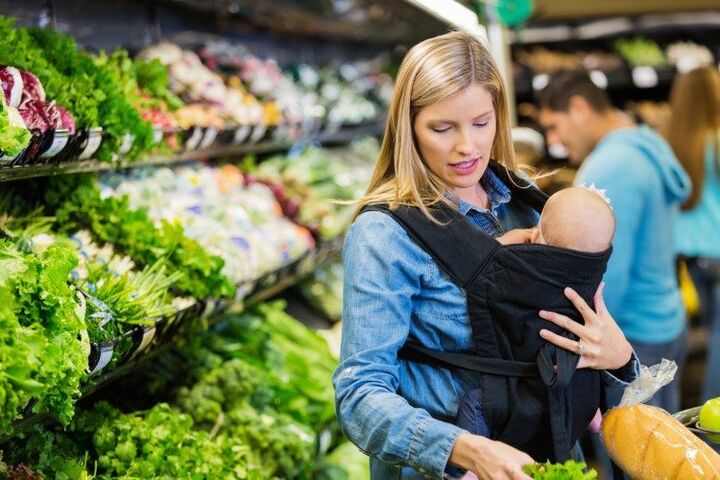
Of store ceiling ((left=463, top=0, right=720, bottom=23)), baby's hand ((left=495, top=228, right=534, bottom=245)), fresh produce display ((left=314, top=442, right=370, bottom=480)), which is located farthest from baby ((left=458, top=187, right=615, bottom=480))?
store ceiling ((left=463, top=0, right=720, bottom=23))

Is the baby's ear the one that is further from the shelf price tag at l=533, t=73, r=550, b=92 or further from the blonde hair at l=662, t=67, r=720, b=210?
the shelf price tag at l=533, t=73, r=550, b=92

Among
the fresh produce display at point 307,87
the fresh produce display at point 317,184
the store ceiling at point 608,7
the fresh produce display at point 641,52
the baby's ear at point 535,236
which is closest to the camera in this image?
the baby's ear at point 535,236

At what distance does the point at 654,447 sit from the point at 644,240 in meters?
A: 2.30

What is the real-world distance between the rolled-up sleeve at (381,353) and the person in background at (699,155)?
12.2 feet

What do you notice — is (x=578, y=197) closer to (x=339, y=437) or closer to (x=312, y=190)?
(x=339, y=437)

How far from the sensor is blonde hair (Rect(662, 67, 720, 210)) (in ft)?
17.8

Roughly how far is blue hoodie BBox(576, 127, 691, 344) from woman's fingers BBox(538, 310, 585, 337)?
209 centimetres

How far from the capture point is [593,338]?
86.0 inches

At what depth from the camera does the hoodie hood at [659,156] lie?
4348 mm

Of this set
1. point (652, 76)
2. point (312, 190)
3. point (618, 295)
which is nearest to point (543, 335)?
point (618, 295)

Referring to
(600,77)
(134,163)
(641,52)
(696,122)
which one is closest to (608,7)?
(641,52)

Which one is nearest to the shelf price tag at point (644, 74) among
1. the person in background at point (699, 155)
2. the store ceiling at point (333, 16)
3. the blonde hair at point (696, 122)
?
the store ceiling at point (333, 16)

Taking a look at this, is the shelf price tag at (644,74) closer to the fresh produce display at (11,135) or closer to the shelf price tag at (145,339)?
the shelf price tag at (145,339)

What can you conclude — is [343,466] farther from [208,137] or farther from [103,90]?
[103,90]
